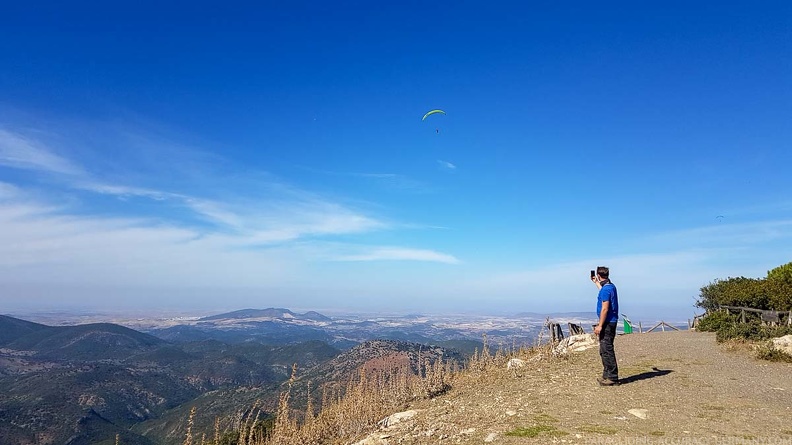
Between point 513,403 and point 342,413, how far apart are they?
442 centimetres

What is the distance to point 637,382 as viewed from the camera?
1052 cm

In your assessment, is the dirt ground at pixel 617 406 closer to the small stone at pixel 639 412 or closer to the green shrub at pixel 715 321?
the small stone at pixel 639 412

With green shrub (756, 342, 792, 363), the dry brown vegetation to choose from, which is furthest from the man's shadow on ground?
the dry brown vegetation

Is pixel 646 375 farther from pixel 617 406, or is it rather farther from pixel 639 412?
pixel 639 412

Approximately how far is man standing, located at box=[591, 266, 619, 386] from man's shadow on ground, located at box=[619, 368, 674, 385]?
0.57 m

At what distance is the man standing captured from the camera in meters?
9.71

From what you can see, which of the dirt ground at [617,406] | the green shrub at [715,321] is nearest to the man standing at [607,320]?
the dirt ground at [617,406]

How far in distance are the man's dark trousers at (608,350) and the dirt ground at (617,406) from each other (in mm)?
315

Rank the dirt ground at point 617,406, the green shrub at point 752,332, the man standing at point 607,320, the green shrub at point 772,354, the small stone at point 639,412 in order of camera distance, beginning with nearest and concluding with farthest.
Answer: the dirt ground at point 617,406 < the small stone at point 639,412 < the man standing at point 607,320 < the green shrub at point 772,354 < the green shrub at point 752,332

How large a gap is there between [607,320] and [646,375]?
2877 mm

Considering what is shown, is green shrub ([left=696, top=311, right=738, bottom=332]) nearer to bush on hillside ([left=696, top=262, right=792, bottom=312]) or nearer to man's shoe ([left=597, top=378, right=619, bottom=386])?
bush on hillside ([left=696, top=262, right=792, bottom=312])

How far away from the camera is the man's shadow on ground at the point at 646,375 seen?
10.7 m

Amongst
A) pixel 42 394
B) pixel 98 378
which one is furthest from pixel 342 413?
pixel 98 378

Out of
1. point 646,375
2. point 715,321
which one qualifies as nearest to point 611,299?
point 646,375
